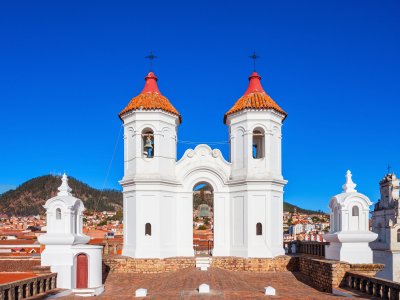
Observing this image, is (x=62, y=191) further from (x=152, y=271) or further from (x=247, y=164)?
(x=247, y=164)

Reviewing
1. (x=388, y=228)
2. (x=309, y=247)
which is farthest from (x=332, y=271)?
(x=388, y=228)

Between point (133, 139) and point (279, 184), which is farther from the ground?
point (133, 139)

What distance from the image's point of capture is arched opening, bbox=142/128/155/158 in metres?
26.7

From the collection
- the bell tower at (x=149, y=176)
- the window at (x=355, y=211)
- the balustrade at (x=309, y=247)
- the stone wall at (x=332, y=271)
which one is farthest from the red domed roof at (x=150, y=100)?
the stone wall at (x=332, y=271)

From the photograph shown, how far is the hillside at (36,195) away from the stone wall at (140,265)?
11062 centimetres

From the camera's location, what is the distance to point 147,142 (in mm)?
26734

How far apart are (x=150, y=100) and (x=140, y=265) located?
28.3 ft

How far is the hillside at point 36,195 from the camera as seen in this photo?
134750mm

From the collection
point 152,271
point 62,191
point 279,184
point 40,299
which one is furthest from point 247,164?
point 40,299

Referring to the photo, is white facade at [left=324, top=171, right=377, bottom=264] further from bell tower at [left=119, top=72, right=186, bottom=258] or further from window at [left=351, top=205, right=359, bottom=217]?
bell tower at [left=119, top=72, right=186, bottom=258]

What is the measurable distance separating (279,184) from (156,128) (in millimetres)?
7116

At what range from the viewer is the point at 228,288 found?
18969 mm

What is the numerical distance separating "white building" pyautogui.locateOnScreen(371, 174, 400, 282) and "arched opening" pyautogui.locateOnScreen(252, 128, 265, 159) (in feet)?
70.9

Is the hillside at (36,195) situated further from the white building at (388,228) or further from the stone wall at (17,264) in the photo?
the stone wall at (17,264)
